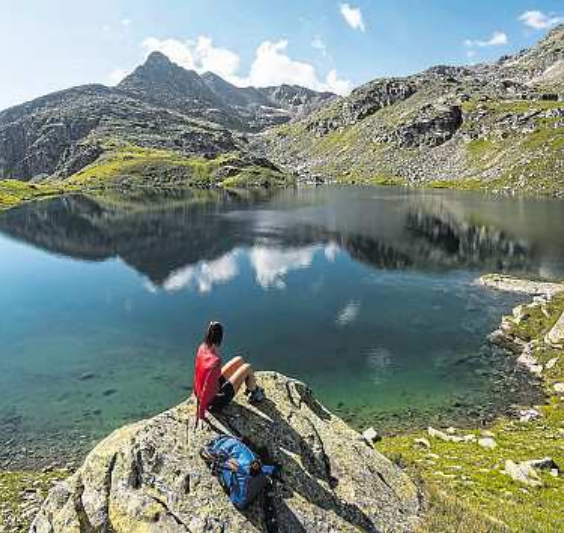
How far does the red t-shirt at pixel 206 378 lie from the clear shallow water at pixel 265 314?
77.7ft

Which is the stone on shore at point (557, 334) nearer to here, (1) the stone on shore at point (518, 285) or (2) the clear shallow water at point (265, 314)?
(2) the clear shallow water at point (265, 314)

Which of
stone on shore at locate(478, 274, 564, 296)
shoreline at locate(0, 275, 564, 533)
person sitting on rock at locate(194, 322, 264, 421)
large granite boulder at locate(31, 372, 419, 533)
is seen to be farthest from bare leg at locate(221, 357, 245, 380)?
stone on shore at locate(478, 274, 564, 296)

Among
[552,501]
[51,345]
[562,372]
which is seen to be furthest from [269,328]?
[552,501]

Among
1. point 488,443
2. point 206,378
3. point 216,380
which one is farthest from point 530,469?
point 206,378

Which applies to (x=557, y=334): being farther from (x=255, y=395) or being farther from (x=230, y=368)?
(x=230, y=368)

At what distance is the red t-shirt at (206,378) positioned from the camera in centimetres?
1598

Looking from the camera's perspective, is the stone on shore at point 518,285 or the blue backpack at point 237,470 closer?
the blue backpack at point 237,470

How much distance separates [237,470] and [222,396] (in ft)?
10.2

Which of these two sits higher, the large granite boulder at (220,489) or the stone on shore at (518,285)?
the large granite boulder at (220,489)

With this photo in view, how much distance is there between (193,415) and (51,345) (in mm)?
45629

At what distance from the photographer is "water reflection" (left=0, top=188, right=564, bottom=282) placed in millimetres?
92750

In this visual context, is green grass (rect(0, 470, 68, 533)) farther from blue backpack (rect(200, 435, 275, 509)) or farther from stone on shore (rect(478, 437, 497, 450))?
stone on shore (rect(478, 437, 497, 450))

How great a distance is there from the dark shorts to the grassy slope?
22.3 feet

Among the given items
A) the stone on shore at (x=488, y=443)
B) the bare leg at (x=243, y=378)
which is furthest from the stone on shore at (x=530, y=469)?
the bare leg at (x=243, y=378)
